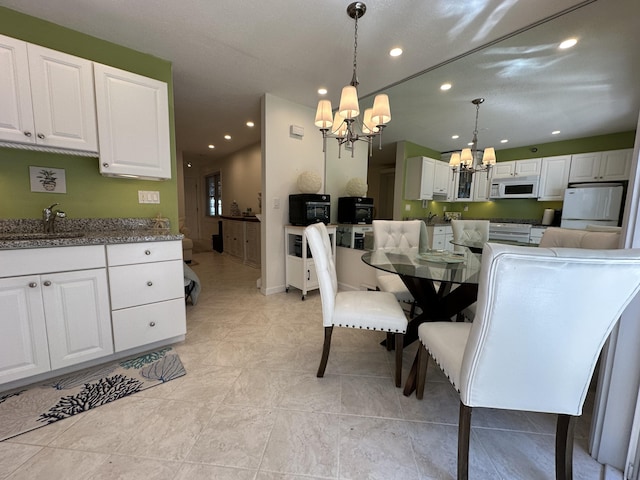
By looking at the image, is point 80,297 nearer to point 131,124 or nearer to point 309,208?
point 131,124

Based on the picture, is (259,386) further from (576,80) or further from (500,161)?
(576,80)

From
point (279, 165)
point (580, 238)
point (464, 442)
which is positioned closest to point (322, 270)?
point (464, 442)

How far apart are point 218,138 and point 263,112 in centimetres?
238

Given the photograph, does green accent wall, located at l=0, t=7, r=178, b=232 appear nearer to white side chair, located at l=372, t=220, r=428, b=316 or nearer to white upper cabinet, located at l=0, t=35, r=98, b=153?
white upper cabinet, located at l=0, t=35, r=98, b=153

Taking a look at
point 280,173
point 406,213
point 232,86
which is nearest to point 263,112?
point 232,86

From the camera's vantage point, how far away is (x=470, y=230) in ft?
8.12

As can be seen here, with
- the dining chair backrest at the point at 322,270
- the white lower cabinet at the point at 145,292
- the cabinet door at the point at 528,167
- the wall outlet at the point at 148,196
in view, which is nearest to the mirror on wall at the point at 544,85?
the cabinet door at the point at 528,167

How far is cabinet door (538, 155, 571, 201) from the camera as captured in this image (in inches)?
70.5

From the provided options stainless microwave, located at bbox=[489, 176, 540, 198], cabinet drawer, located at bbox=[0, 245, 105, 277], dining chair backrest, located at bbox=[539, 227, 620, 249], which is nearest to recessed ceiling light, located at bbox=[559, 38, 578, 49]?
stainless microwave, located at bbox=[489, 176, 540, 198]

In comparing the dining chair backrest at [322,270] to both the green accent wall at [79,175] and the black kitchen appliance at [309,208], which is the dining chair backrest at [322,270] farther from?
the green accent wall at [79,175]

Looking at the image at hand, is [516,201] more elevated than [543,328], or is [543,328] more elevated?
[516,201]

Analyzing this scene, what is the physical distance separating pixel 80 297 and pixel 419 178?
3.06 metres

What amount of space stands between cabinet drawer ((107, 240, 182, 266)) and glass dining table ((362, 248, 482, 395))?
4.84 feet

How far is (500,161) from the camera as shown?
2.15 m
